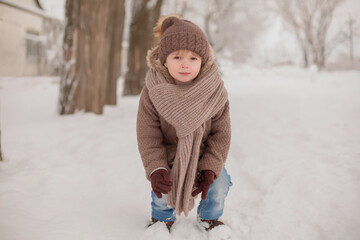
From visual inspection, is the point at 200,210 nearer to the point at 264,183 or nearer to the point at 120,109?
the point at 264,183

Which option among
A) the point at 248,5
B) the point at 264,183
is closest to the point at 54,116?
the point at 264,183

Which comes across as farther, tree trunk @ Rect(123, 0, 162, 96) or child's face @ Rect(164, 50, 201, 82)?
tree trunk @ Rect(123, 0, 162, 96)

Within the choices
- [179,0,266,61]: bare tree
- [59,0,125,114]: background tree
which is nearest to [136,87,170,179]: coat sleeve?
[59,0,125,114]: background tree

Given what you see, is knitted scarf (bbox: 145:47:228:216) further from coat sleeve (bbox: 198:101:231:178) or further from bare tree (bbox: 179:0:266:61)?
bare tree (bbox: 179:0:266:61)

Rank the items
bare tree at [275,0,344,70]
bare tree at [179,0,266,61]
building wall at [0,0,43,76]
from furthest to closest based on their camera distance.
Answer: bare tree at [179,0,266,61] → bare tree at [275,0,344,70] → building wall at [0,0,43,76]

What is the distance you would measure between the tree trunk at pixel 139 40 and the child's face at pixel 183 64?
14.9 ft

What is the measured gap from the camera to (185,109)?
141 centimetres

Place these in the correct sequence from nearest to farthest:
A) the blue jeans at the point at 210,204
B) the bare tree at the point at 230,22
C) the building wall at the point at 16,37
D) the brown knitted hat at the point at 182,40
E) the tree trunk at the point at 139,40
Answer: the brown knitted hat at the point at 182,40, the blue jeans at the point at 210,204, the building wall at the point at 16,37, the tree trunk at the point at 139,40, the bare tree at the point at 230,22

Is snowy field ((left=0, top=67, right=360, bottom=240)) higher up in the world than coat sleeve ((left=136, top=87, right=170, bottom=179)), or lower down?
lower down

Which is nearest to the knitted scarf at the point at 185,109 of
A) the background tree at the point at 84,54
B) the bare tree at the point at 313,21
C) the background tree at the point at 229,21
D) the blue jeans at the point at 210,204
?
the blue jeans at the point at 210,204

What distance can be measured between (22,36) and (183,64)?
217cm

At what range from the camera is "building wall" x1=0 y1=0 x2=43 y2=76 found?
242 cm

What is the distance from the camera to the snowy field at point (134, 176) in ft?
→ 5.35

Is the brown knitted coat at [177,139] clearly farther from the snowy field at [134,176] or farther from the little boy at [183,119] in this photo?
the snowy field at [134,176]
